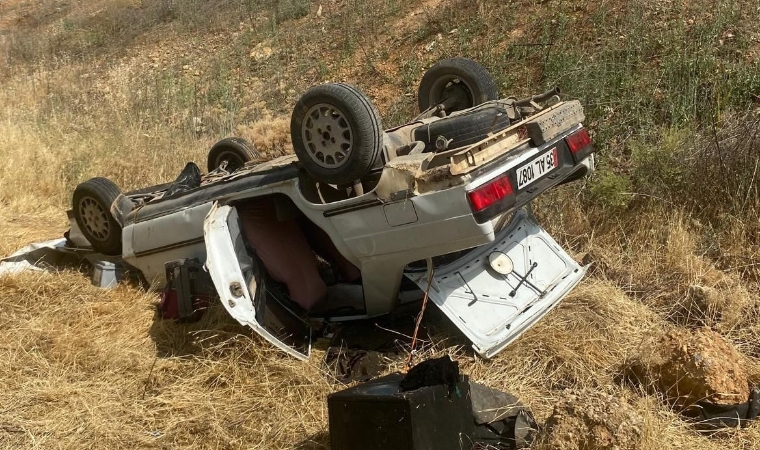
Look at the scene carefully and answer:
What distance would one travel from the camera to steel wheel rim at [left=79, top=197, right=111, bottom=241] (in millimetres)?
5699

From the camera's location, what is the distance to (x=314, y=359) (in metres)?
4.32

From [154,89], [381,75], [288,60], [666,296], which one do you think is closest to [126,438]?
[666,296]

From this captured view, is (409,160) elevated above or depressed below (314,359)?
above

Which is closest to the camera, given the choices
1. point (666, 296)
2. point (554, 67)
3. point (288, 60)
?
point (666, 296)

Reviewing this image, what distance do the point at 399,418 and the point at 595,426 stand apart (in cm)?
80

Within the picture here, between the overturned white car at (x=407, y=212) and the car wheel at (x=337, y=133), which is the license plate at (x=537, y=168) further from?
the car wheel at (x=337, y=133)

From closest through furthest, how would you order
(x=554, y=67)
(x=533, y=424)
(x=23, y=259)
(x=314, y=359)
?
(x=533, y=424) < (x=314, y=359) < (x=23, y=259) < (x=554, y=67)

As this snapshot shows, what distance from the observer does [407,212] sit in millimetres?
3734

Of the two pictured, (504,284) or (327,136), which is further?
(504,284)

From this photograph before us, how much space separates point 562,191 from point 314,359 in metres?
2.89

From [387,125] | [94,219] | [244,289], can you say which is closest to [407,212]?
[244,289]

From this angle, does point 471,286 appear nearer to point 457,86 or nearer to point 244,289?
point 244,289

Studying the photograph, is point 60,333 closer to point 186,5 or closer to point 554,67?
point 554,67

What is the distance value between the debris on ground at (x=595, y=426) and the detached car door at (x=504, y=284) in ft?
3.11
